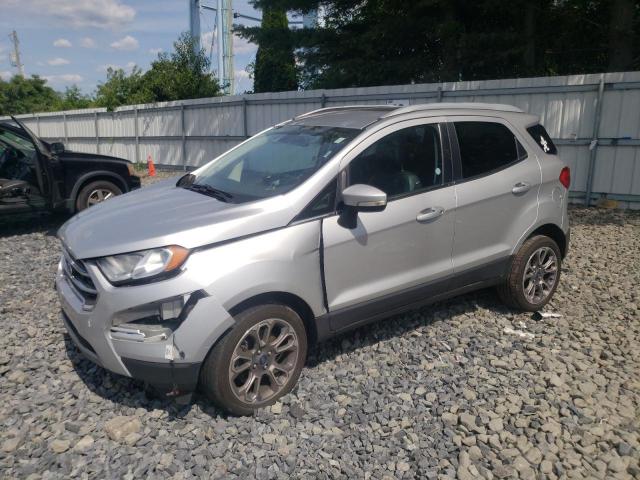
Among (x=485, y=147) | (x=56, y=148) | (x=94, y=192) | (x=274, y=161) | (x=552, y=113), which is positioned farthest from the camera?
(x=552, y=113)

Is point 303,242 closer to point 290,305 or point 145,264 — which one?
point 290,305

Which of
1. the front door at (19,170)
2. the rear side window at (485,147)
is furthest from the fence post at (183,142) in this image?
the rear side window at (485,147)

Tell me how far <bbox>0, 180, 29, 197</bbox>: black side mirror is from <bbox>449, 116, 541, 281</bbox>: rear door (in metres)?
6.10

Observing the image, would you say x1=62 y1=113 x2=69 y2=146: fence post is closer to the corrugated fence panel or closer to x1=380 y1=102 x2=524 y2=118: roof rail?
the corrugated fence panel

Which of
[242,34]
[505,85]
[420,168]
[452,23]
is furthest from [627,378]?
[242,34]

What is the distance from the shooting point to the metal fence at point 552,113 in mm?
8688

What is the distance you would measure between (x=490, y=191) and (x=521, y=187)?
0.38 m

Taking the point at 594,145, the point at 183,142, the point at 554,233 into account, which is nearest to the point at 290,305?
the point at 554,233

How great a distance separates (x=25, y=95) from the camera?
165ft

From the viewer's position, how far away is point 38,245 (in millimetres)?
7355

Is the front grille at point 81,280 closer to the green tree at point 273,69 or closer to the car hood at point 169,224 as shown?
the car hood at point 169,224

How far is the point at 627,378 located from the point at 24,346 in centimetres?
456

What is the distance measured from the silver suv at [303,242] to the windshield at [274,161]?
0.02m

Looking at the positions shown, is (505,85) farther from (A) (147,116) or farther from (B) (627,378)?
(A) (147,116)
